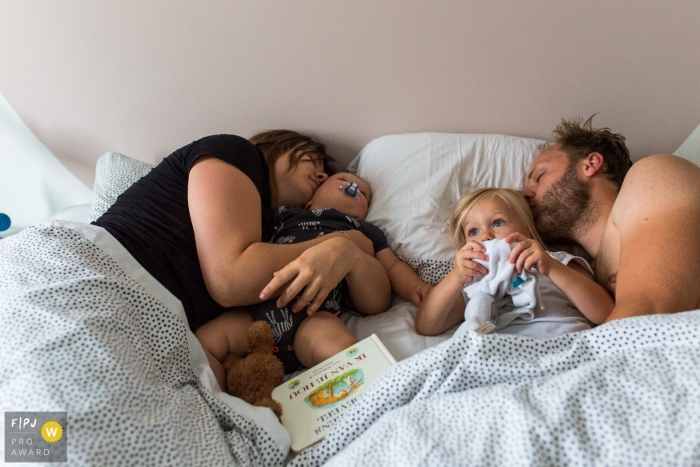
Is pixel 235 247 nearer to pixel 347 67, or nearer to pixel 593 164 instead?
pixel 347 67

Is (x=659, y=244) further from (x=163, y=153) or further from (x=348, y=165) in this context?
(x=163, y=153)

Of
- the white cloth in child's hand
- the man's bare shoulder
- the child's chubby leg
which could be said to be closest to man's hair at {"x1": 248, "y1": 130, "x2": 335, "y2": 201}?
the child's chubby leg

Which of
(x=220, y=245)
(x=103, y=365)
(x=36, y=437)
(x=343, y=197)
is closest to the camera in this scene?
(x=36, y=437)

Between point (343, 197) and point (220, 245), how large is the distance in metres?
0.55

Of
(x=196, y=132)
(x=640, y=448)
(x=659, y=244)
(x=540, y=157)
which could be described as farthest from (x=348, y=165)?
(x=640, y=448)

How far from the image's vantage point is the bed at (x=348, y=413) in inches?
26.1

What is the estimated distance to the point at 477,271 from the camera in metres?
1.08

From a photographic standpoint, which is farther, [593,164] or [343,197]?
[343,197]

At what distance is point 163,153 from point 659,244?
1.55 m

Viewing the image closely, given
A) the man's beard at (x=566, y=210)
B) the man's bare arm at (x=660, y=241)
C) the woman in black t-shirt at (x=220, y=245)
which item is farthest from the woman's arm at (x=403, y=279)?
the man's bare arm at (x=660, y=241)

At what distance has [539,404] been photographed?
708mm

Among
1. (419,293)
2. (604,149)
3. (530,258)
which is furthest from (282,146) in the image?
(604,149)

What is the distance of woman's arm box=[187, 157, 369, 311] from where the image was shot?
107 centimetres

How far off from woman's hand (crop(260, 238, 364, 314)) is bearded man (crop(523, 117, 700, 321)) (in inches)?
22.6
